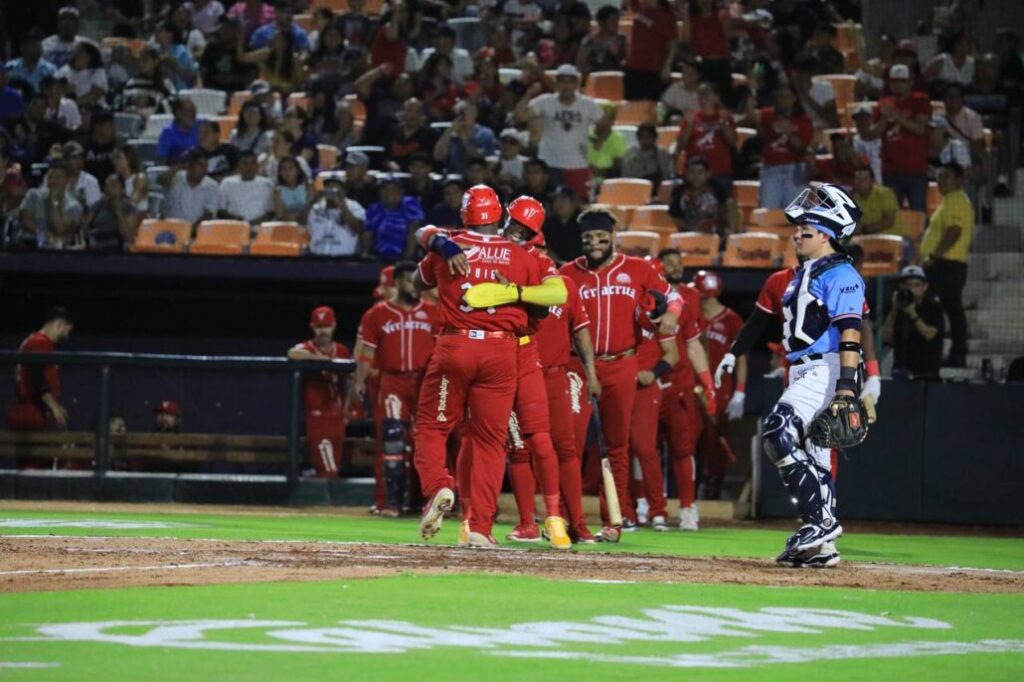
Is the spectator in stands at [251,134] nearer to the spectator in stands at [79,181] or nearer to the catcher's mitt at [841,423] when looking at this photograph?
the spectator in stands at [79,181]

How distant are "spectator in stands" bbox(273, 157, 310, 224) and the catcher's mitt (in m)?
10.6

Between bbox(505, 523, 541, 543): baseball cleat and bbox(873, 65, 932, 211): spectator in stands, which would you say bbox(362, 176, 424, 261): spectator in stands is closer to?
bbox(873, 65, 932, 211): spectator in stands

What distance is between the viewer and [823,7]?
2242 centimetres

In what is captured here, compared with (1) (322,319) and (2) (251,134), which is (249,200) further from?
(1) (322,319)

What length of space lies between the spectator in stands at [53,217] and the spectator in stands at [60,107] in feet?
7.27

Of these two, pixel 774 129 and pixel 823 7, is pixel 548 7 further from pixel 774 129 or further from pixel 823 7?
pixel 774 129

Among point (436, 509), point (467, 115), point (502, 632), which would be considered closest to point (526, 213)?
point (436, 509)

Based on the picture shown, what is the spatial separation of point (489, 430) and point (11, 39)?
16.8 meters

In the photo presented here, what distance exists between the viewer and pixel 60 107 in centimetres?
2073

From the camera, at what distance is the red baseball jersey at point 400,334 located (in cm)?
1411

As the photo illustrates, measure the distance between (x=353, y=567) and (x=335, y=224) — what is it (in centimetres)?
1034

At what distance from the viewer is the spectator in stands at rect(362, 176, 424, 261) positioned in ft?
Result: 58.4

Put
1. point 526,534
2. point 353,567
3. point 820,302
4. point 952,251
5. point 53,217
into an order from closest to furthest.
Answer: point 353,567 → point 820,302 → point 526,534 → point 952,251 → point 53,217

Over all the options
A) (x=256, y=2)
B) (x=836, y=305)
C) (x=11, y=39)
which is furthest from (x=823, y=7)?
(x=836, y=305)
